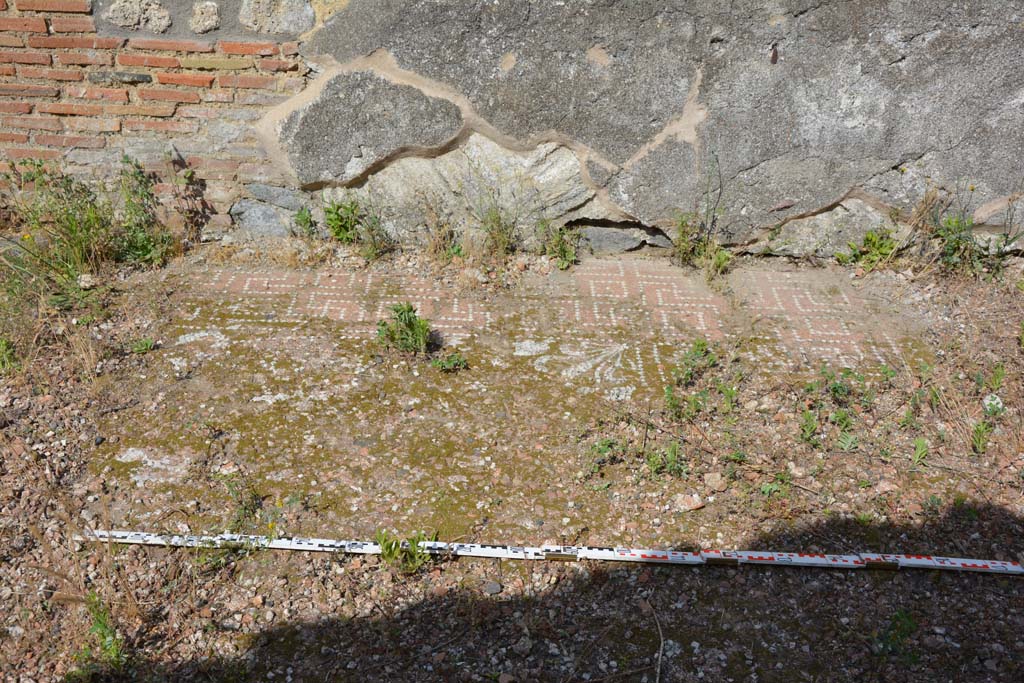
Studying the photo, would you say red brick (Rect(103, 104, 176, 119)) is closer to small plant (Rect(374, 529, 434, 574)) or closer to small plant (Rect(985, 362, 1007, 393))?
small plant (Rect(374, 529, 434, 574))

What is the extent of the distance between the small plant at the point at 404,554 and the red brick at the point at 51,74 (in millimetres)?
3294

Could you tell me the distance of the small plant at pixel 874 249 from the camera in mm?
4691

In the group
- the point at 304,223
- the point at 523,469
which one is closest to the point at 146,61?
the point at 304,223

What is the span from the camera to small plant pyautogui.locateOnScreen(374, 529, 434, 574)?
2.88 meters

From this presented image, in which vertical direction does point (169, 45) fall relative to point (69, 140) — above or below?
above

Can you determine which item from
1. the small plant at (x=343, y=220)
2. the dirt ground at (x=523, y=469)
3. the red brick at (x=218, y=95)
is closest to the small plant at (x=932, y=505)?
the dirt ground at (x=523, y=469)

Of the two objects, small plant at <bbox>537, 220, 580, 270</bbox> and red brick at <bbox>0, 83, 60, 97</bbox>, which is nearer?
red brick at <bbox>0, 83, 60, 97</bbox>

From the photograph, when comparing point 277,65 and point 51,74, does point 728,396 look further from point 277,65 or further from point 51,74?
point 51,74

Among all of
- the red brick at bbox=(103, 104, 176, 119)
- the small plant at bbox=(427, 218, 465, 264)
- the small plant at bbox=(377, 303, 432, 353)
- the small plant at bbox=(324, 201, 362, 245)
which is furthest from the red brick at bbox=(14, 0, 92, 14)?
the small plant at bbox=(377, 303, 432, 353)

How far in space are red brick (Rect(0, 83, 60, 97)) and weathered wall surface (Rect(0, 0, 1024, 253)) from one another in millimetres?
11

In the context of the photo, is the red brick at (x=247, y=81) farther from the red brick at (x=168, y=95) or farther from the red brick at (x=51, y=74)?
the red brick at (x=51, y=74)

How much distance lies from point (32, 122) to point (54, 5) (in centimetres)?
69

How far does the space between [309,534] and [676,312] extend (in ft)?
7.90

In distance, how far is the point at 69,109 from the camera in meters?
4.46
